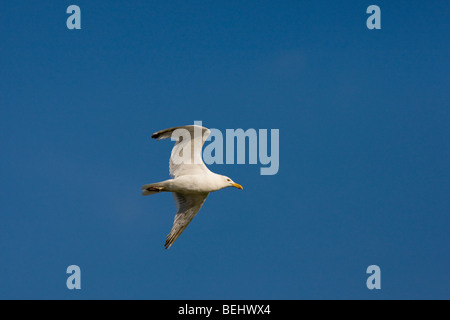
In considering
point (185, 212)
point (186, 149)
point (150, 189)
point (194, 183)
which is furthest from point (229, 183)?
point (150, 189)

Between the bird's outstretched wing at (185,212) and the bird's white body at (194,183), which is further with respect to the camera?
the bird's outstretched wing at (185,212)

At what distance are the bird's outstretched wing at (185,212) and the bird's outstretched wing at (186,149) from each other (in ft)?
4.25

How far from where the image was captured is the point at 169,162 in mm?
18734

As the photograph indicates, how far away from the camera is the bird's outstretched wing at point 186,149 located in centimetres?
1759

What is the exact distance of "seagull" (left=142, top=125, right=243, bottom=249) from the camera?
1778cm

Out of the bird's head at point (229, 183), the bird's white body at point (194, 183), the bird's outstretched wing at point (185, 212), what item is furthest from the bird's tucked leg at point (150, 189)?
the bird's head at point (229, 183)

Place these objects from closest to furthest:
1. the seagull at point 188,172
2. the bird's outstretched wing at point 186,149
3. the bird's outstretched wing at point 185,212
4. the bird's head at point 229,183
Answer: the bird's outstretched wing at point 186,149
the seagull at point 188,172
the bird's head at point 229,183
the bird's outstretched wing at point 185,212

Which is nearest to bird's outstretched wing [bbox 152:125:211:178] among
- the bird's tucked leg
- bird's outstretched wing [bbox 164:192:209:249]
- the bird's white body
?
the bird's white body

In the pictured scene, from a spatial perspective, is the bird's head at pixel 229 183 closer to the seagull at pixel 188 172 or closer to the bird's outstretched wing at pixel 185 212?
the seagull at pixel 188 172

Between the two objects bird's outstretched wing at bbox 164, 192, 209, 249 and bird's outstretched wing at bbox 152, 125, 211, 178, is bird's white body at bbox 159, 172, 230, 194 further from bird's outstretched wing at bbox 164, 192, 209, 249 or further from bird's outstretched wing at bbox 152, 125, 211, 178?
bird's outstretched wing at bbox 164, 192, 209, 249
